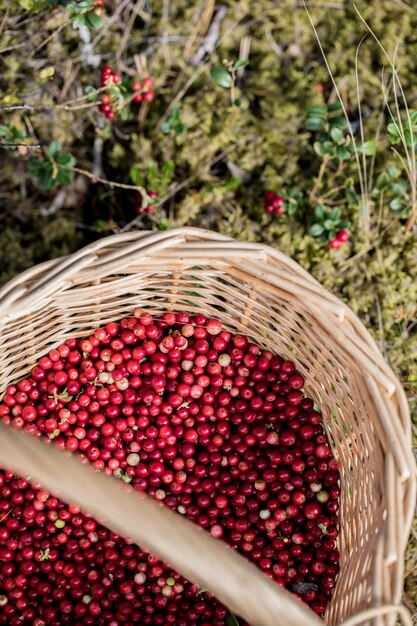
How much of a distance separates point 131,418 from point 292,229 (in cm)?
103

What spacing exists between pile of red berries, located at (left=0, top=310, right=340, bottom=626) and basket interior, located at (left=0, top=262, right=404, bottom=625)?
0.05m

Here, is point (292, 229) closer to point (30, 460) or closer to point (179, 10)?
point (179, 10)

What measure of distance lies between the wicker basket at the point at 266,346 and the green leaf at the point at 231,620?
306mm

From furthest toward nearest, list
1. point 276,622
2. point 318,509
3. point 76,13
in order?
point 76,13, point 318,509, point 276,622

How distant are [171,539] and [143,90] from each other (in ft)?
6.31

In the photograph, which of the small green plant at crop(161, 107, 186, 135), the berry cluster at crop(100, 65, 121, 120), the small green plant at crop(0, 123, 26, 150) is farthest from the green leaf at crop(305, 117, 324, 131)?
the small green plant at crop(0, 123, 26, 150)

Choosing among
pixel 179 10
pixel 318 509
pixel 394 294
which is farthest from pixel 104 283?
pixel 179 10

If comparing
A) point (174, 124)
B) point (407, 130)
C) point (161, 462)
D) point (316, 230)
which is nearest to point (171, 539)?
point (161, 462)

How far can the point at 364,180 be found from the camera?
2629mm

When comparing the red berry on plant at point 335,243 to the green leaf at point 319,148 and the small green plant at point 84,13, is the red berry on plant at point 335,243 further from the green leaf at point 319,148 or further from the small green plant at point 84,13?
the small green plant at point 84,13

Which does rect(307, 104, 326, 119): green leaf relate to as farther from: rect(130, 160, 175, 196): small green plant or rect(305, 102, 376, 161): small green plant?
rect(130, 160, 175, 196): small green plant

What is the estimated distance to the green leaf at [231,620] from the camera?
2010 mm

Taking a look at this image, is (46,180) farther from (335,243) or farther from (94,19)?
(335,243)

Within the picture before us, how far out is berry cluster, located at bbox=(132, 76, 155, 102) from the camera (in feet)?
8.60
